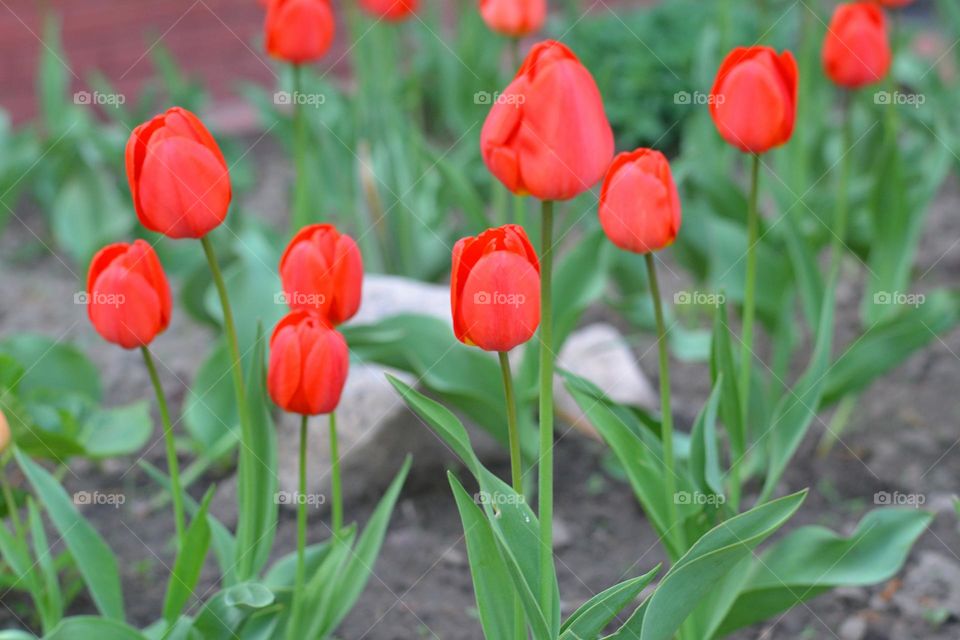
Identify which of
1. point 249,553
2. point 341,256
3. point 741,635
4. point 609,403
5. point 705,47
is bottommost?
point 741,635

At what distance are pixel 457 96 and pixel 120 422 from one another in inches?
81.9

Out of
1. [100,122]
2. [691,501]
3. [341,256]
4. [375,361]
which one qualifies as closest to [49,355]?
[375,361]

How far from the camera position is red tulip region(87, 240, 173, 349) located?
57.3 inches

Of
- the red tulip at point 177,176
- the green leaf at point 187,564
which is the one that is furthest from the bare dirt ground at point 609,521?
the red tulip at point 177,176

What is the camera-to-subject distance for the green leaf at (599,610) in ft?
4.24

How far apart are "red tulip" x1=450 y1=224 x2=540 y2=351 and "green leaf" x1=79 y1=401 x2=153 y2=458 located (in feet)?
3.40

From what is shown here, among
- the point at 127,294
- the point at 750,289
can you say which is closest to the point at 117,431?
the point at 127,294

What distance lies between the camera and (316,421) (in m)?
2.36

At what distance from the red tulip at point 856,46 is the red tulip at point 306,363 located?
4.58 ft

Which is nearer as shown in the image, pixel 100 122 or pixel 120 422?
pixel 120 422

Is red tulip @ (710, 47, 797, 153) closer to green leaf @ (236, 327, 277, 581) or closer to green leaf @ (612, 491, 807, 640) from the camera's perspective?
green leaf @ (612, 491, 807, 640)

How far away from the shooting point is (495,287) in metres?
1.22

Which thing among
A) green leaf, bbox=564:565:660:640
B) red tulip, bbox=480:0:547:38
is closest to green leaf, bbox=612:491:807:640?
green leaf, bbox=564:565:660:640

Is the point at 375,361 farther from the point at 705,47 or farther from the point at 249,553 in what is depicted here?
the point at 705,47
